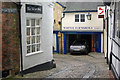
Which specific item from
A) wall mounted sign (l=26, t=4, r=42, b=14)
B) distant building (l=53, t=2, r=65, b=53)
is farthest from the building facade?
distant building (l=53, t=2, r=65, b=53)

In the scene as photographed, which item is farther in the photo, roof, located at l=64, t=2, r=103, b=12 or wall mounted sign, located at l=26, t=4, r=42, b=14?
roof, located at l=64, t=2, r=103, b=12

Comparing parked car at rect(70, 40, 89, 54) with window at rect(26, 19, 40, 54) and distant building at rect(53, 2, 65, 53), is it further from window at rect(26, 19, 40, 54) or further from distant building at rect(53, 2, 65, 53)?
window at rect(26, 19, 40, 54)

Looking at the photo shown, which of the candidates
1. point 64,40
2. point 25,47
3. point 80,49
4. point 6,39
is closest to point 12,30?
point 6,39

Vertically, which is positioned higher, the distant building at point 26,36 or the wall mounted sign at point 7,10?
the wall mounted sign at point 7,10

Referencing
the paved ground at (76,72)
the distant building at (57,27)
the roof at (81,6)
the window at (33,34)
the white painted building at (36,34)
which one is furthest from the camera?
the distant building at (57,27)

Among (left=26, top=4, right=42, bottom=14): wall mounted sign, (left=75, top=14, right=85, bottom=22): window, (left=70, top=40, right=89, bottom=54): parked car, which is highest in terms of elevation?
(left=75, top=14, right=85, bottom=22): window

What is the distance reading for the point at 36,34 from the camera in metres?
10.9

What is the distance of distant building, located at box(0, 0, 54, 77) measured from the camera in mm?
8781

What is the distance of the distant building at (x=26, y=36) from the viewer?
878cm

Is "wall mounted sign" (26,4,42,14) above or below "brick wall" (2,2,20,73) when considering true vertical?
above

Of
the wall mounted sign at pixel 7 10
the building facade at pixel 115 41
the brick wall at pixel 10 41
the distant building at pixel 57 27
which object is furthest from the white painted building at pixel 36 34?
the distant building at pixel 57 27

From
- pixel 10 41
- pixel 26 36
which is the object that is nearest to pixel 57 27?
pixel 26 36

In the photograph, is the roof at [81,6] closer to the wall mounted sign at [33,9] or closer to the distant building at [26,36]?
the distant building at [26,36]

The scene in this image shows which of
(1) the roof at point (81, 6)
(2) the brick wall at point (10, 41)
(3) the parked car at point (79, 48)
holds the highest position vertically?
(1) the roof at point (81, 6)
